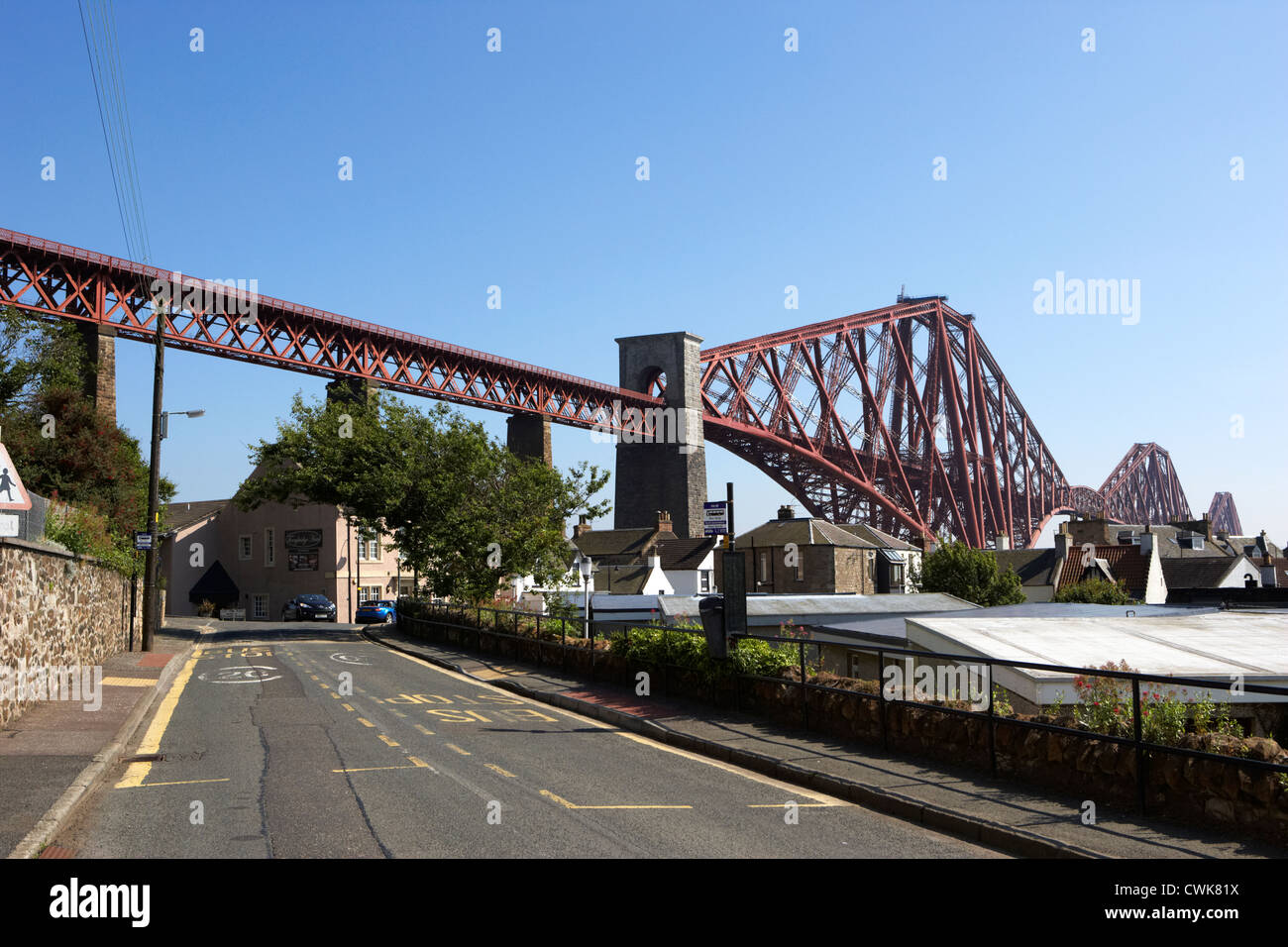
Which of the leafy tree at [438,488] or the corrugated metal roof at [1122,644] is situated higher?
the leafy tree at [438,488]

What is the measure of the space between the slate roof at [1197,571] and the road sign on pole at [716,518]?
190ft

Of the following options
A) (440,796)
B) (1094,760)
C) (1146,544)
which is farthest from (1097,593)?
(440,796)

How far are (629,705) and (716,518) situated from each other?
407cm

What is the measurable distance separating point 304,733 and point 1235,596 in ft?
176

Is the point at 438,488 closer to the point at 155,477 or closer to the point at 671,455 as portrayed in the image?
the point at 155,477

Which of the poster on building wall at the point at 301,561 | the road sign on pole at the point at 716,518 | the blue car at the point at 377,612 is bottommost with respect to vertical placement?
the blue car at the point at 377,612

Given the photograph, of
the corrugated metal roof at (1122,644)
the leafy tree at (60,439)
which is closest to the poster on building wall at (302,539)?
the leafy tree at (60,439)

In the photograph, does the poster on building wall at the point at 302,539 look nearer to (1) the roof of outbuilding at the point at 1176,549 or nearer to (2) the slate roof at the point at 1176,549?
(2) the slate roof at the point at 1176,549

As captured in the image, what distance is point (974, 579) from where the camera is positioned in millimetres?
65438

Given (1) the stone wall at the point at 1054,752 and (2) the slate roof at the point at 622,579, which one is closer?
(1) the stone wall at the point at 1054,752

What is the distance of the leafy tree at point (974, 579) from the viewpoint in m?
64.9

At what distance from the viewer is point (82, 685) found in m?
19.2

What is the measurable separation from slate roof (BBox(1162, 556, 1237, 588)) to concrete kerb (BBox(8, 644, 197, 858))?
63012mm
